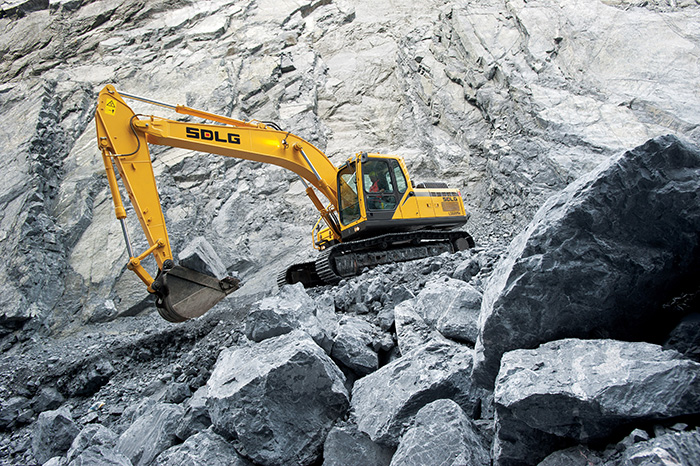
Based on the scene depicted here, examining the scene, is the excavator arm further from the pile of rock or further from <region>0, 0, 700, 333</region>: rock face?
<region>0, 0, 700, 333</region>: rock face

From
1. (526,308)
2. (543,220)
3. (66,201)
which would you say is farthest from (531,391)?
(66,201)

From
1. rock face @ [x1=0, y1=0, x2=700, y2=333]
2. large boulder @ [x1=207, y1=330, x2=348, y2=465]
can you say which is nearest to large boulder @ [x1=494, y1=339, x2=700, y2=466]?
large boulder @ [x1=207, y1=330, x2=348, y2=465]

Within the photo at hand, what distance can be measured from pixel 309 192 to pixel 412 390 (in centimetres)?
619

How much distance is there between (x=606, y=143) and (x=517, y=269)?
36.3 ft

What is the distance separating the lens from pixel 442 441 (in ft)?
6.07

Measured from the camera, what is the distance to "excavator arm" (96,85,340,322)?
534 cm

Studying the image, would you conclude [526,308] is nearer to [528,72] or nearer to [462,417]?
[462,417]

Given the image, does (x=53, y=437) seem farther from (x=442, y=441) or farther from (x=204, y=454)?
(x=442, y=441)

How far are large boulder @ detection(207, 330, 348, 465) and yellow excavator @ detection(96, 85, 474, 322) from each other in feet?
10.4

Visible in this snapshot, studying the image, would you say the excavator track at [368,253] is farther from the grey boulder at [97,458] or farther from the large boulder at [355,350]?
the grey boulder at [97,458]

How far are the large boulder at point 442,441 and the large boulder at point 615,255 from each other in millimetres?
478

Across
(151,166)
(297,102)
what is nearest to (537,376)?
(151,166)

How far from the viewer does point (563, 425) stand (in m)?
1.58

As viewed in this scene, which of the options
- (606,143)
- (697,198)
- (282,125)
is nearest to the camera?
(697,198)
